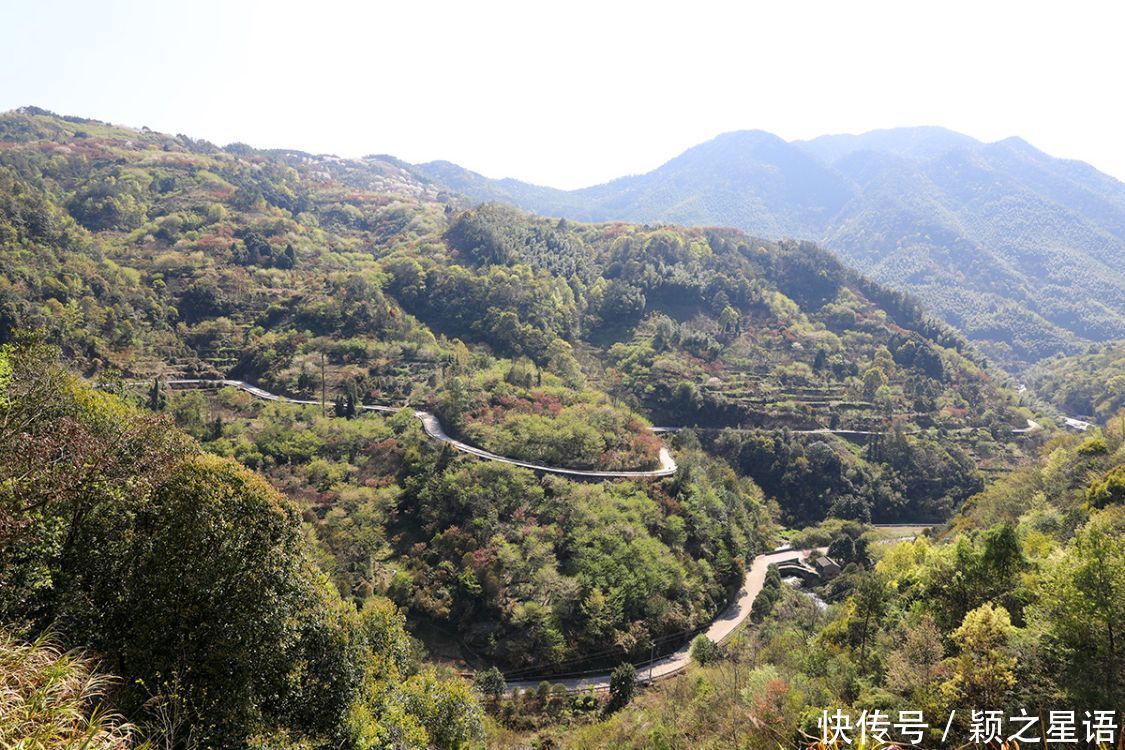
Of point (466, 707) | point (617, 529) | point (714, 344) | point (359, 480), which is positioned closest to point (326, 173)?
point (714, 344)

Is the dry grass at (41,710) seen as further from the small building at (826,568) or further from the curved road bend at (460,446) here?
the small building at (826,568)

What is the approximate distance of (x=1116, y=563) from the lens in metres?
12.5

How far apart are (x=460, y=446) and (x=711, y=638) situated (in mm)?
23280

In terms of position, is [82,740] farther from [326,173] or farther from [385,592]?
[326,173]

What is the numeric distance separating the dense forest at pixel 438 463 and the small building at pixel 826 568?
68.0 inches

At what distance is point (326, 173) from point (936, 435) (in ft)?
587

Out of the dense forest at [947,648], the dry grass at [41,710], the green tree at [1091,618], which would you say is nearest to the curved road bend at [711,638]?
the dense forest at [947,648]

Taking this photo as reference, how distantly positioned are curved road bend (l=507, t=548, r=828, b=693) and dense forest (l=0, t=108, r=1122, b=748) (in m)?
0.85

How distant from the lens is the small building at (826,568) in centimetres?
4391

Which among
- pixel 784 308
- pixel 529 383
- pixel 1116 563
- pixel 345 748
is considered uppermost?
pixel 784 308

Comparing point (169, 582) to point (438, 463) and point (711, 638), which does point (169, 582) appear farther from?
point (711, 638)

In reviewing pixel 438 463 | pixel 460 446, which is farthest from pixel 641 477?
pixel 438 463

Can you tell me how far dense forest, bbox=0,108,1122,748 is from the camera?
11.3m

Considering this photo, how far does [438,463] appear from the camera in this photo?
3906cm
